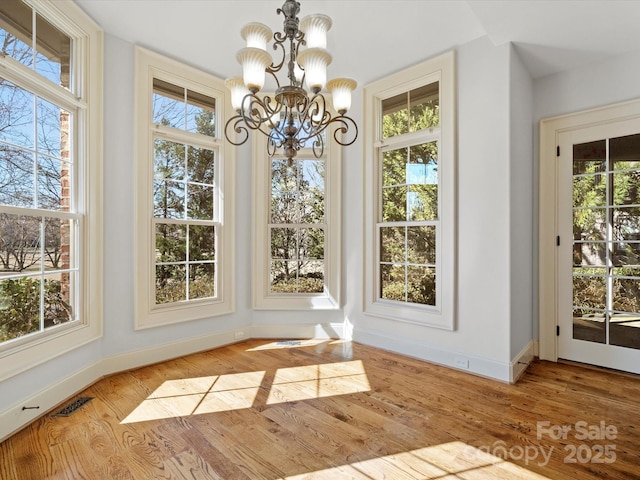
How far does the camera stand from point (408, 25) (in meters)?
2.93

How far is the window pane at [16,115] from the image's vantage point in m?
2.19

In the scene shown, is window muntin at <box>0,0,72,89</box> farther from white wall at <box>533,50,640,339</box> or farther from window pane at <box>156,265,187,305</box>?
white wall at <box>533,50,640,339</box>

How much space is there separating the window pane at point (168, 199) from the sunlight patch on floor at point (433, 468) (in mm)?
2680

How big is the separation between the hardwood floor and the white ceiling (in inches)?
112

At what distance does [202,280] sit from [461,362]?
109 inches

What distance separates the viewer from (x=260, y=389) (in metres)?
2.75

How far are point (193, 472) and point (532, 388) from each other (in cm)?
260

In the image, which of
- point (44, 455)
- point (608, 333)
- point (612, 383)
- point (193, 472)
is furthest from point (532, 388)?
point (44, 455)

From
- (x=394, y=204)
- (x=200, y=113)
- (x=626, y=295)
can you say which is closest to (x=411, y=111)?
(x=394, y=204)

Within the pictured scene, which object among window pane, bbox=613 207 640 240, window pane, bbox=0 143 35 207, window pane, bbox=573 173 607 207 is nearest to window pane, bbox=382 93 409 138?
window pane, bbox=573 173 607 207

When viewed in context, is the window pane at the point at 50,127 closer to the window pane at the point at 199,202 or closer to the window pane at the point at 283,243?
the window pane at the point at 199,202

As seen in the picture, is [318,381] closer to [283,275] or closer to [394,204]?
[283,275]

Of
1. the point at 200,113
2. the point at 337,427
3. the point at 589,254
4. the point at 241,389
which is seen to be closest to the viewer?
the point at 337,427

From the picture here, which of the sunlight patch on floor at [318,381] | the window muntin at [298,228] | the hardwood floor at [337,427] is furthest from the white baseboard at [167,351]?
the sunlight patch on floor at [318,381]
